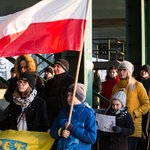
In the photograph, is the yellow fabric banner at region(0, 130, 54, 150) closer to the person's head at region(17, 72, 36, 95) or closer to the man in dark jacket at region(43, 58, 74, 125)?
the person's head at region(17, 72, 36, 95)

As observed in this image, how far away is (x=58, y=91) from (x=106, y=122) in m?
0.84

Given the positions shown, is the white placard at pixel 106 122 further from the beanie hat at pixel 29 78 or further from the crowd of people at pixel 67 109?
the beanie hat at pixel 29 78

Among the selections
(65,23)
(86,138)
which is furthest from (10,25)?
(86,138)

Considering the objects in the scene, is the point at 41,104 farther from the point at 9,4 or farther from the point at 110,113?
the point at 9,4

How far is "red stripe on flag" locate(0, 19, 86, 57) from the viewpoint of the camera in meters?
4.96

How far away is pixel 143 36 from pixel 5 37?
8.11 metres

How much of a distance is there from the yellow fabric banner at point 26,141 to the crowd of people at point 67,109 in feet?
0.31

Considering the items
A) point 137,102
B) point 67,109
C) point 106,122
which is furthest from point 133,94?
point 67,109

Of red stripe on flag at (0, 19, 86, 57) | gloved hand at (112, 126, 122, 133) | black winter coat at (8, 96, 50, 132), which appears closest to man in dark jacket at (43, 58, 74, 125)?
black winter coat at (8, 96, 50, 132)

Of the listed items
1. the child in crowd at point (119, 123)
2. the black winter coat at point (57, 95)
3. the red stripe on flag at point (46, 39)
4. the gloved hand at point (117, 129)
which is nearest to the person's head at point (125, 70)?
the child in crowd at point (119, 123)

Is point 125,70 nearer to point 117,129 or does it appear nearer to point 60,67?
point 117,129

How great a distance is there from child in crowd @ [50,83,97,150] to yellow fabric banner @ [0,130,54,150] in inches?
9.3

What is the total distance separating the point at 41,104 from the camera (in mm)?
5461

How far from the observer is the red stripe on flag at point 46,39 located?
496 centimetres
